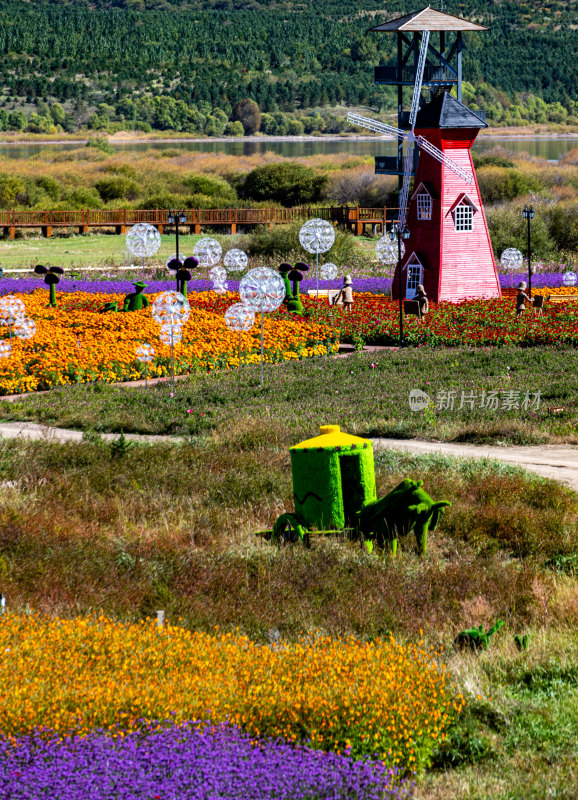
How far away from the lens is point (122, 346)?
2227 cm

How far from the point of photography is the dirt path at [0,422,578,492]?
46.2 ft

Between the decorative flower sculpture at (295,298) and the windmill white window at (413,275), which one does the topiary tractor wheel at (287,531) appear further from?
the windmill white window at (413,275)

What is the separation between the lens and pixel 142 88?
171m

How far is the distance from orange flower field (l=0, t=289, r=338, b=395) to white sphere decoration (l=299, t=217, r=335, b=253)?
566cm

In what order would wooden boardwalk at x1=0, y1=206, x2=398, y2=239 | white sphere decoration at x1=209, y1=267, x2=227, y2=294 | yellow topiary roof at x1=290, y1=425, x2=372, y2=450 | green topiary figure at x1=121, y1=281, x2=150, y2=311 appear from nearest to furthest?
yellow topiary roof at x1=290, y1=425, x2=372, y2=450 < green topiary figure at x1=121, y1=281, x2=150, y2=311 < white sphere decoration at x1=209, y1=267, x2=227, y2=294 < wooden boardwalk at x1=0, y1=206, x2=398, y2=239

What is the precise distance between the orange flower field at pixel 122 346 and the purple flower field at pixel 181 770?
1507 cm

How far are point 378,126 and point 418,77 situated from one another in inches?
89.8

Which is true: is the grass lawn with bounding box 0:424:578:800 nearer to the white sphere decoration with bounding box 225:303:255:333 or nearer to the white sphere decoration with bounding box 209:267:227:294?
the white sphere decoration with bounding box 225:303:255:333

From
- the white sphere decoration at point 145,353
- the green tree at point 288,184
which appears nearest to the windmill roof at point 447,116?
the white sphere decoration at point 145,353

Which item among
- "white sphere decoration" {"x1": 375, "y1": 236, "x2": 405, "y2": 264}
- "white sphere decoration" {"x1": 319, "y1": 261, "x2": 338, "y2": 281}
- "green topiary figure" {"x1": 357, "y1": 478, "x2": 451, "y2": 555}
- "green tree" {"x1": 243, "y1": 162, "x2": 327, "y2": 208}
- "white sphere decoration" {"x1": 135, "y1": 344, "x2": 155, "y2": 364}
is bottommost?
"green topiary figure" {"x1": 357, "y1": 478, "x2": 451, "y2": 555}

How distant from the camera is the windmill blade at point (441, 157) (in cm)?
2911

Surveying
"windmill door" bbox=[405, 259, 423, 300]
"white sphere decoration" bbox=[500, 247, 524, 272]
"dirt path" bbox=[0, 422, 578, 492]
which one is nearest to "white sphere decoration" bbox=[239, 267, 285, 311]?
"dirt path" bbox=[0, 422, 578, 492]

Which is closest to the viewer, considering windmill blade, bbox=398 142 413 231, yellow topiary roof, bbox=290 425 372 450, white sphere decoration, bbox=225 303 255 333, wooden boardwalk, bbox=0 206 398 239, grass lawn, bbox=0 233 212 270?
yellow topiary roof, bbox=290 425 372 450

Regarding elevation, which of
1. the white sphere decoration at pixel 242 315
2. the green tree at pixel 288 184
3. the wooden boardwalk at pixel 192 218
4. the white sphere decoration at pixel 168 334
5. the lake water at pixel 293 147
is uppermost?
the lake water at pixel 293 147
